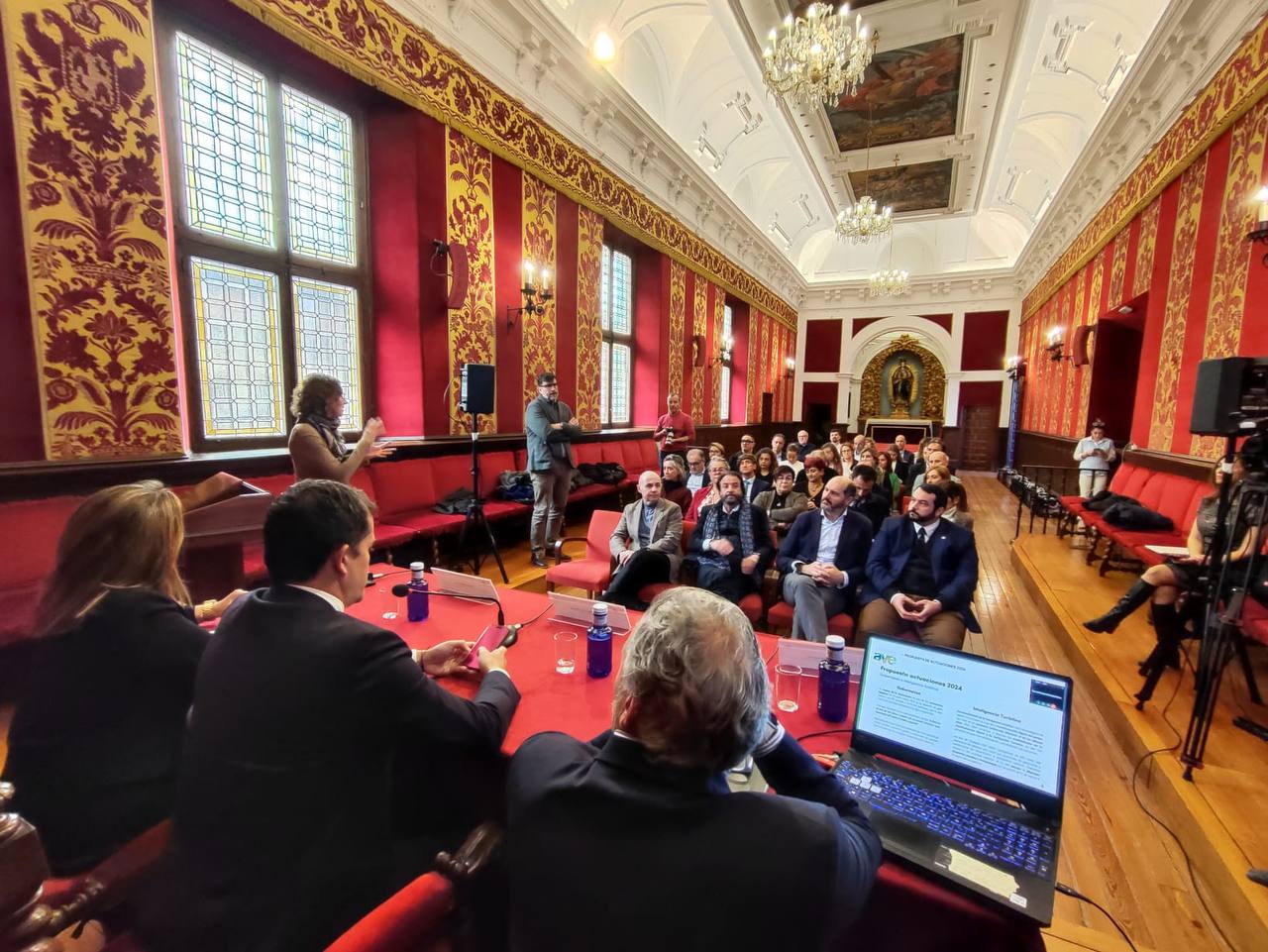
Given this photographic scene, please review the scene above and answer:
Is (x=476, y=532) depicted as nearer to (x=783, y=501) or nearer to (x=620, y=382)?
(x=783, y=501)

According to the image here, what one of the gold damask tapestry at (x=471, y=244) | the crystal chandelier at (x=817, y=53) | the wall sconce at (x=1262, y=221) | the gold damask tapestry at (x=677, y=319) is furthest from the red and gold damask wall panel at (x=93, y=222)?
the gold damask tapestry at (x=677, y=319)

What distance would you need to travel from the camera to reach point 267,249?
3.83 m

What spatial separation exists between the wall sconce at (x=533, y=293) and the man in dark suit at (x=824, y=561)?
3525mm

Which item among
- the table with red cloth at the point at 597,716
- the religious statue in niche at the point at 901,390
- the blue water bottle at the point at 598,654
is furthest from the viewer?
the religious statue in niche at the point at 901,390

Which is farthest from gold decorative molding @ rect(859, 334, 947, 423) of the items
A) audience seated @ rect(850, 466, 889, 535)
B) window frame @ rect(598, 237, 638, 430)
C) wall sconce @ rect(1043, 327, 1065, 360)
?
audience seated @ rect(850, 466, 889, 535)

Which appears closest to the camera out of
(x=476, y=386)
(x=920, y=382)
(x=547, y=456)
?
(x=476, y=386)

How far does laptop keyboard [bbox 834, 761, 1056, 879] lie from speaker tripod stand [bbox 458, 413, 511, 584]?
301 centimetres

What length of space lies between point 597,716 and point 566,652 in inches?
14.3

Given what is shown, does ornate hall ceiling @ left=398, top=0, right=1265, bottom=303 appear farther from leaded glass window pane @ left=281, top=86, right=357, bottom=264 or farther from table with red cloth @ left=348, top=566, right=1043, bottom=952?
table with red cloth @ left=348, top=566, right=1043, bottom=952

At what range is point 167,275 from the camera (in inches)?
116

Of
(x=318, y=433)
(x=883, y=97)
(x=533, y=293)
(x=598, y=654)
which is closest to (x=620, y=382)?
(x=533, y=293)

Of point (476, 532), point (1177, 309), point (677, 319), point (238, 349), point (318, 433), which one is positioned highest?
point (677, 319)

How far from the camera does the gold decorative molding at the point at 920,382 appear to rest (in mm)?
14055

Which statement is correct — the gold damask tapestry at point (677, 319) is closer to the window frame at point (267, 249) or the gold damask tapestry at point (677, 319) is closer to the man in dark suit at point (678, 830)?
the window frame at point (267, 249)
